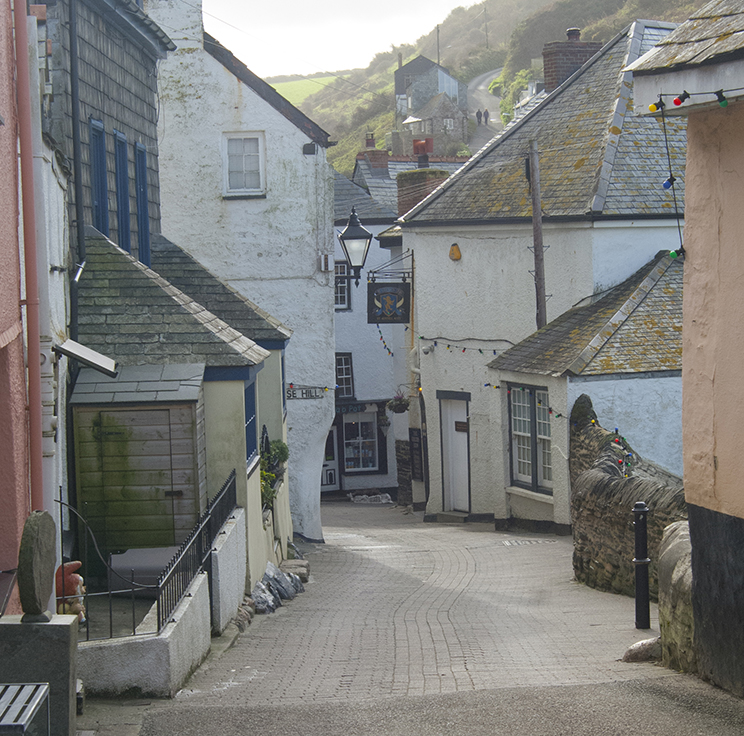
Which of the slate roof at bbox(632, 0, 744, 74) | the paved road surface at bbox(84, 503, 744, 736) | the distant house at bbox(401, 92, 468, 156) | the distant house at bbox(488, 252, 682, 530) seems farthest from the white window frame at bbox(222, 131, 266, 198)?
the distant house at bbox(401, 92, 468, 156)

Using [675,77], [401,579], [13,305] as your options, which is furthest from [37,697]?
[401,579]

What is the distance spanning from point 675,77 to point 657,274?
12.7 metres

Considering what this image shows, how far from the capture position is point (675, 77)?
6.62 metres

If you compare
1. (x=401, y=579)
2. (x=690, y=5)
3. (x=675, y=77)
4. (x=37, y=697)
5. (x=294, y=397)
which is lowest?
(x=401, y=579)

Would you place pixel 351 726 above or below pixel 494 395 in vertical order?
below

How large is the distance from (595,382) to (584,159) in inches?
221

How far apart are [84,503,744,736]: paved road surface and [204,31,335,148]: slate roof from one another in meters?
8.54

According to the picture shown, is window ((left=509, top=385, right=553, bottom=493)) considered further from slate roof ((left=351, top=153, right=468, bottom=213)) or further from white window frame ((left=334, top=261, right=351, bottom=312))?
slate roof ((left=351, top=153, right=468, bottom=213))

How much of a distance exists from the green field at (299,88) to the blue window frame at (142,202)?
111873mm

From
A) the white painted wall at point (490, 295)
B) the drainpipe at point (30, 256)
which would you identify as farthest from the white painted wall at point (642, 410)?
the drainpipe at point (30, 256)

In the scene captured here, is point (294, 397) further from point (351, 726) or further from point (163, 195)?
point (351, 726)

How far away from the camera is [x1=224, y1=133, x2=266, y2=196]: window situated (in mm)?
Answer: 19781

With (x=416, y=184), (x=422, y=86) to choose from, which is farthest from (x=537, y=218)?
(x=422, y=86)

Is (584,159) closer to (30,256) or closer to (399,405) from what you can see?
(399,405)
